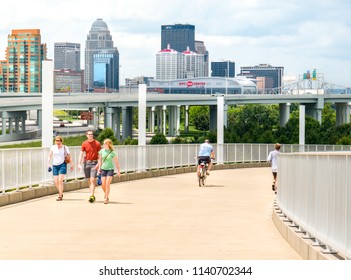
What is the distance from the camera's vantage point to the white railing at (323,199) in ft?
33.6

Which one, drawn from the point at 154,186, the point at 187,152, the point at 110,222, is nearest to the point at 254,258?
the point at 110,222

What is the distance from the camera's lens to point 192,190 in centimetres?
2883

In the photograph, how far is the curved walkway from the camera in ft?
42.0

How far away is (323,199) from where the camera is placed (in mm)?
11727

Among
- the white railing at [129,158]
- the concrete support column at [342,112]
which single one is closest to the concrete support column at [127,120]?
the concrete support column at [342,112]

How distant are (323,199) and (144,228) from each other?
5.12 meters

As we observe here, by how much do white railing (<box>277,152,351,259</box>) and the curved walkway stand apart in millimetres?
536

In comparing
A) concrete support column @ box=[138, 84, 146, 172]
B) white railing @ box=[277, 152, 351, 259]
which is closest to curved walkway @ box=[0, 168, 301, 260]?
white railing @ box=[277, 152, 351, 259]

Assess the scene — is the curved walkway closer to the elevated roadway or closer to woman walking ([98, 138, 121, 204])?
woman walking ([98, 138, 121, 204])

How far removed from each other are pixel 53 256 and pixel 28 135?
15629 cm

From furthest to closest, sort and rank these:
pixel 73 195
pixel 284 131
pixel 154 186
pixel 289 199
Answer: pixel 284 131 < pixel 154 186 < pixel 73 195 < pixel 289 199

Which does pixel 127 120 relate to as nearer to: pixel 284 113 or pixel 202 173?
pixel 284 113

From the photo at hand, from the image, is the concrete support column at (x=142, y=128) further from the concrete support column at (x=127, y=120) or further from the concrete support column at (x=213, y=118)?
the concrete support column at (x=213, y=118)
